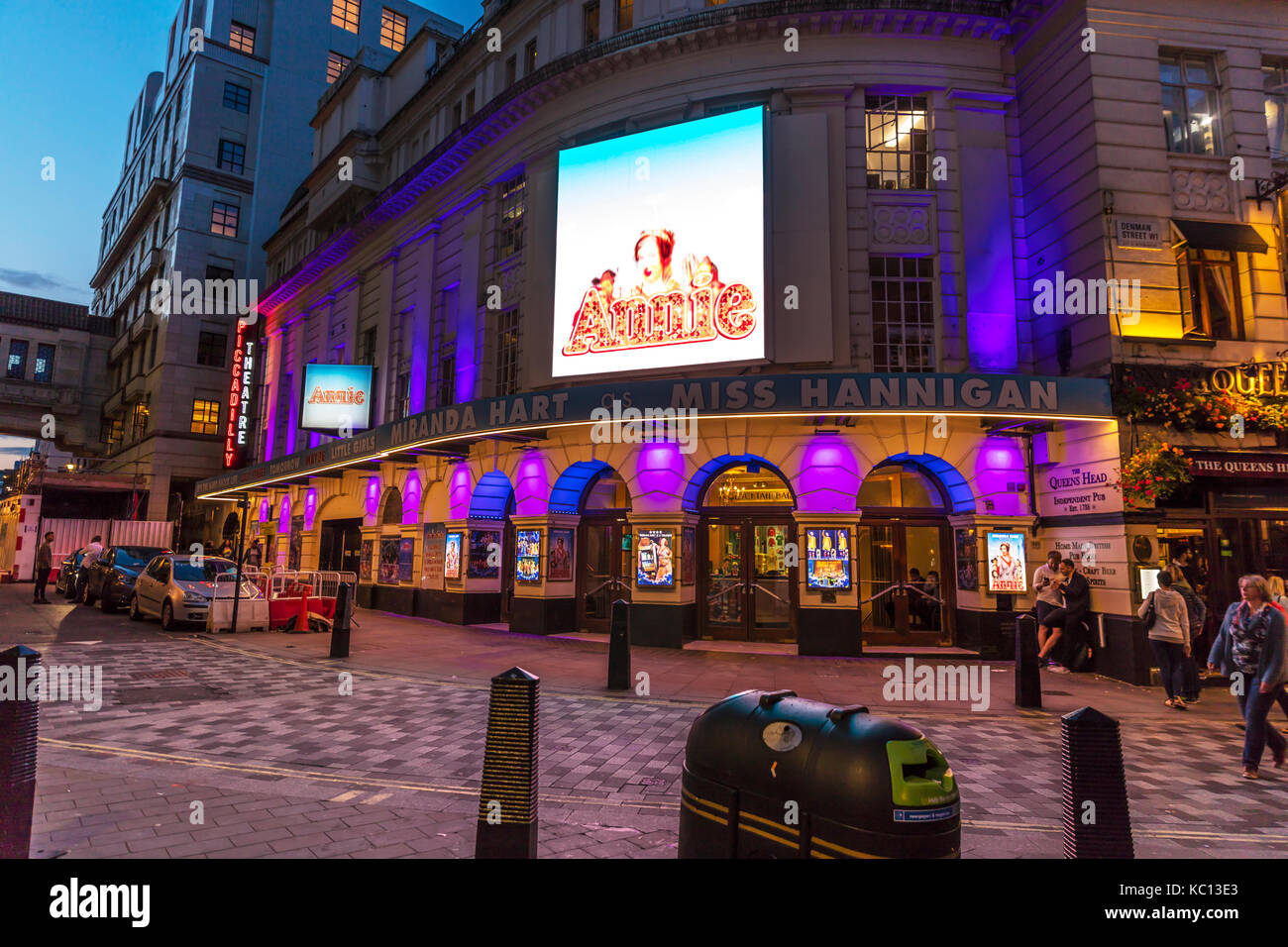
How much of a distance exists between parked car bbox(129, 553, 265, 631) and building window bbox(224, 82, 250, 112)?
3694 centimetres

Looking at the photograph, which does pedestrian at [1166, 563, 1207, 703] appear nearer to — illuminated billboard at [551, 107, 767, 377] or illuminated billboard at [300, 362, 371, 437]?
illuminated billboard at [551, 107, 767, 377]

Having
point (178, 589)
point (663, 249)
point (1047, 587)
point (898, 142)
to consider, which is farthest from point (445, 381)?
point (1047, 587)

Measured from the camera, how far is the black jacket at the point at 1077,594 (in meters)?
11.7

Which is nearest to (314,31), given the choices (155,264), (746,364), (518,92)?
(155,264)

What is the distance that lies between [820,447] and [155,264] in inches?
1818

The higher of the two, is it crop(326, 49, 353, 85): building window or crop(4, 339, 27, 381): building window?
crop(326, 49, 353, 85): building window

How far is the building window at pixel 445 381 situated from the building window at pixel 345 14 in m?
35.2

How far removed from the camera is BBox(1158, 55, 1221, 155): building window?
1309 cm

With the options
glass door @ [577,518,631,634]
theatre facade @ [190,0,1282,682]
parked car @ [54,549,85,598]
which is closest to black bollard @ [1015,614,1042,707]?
theatre facade @ [190,0,1282,682]

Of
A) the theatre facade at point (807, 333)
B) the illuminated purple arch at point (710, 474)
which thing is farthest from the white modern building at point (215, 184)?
the illuminated purple arch at point (710, 474)

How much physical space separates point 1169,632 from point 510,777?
9.68m

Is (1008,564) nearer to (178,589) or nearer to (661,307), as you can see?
(661,307)

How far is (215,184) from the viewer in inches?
1581

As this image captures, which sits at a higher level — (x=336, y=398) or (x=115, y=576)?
(x=336, y=398)
